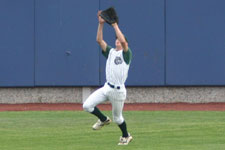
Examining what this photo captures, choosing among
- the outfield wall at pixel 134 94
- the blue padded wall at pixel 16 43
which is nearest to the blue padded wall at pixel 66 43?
the blue padded wall at pixel 16 43

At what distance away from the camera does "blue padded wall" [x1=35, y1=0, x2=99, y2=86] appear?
22.4 m

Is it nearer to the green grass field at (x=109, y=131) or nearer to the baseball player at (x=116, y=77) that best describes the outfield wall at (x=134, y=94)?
the green grass field at (x=109, y=131)

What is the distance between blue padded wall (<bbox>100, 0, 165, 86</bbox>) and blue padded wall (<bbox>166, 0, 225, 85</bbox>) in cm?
27

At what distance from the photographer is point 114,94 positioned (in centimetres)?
1248

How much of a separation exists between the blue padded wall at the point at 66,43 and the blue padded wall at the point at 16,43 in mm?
231

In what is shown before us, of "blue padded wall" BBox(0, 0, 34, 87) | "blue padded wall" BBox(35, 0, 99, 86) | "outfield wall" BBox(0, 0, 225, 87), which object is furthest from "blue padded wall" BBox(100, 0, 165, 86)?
"blue padded wall" BBox(0, 0, 34, 87)

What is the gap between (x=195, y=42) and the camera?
22.5 m

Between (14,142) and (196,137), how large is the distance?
136 inches

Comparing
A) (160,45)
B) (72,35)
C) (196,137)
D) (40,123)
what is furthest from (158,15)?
(196,137)

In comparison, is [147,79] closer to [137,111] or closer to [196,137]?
[137,111]

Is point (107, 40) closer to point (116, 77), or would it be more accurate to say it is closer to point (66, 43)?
point (66, 43)

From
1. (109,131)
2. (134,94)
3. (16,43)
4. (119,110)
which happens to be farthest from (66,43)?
(119,110)

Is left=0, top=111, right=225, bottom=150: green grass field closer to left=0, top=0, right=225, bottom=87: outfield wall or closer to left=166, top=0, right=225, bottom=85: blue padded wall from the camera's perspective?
left=0, top=0, right=225, bottom=87: outfield wall

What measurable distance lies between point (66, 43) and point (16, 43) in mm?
1555
